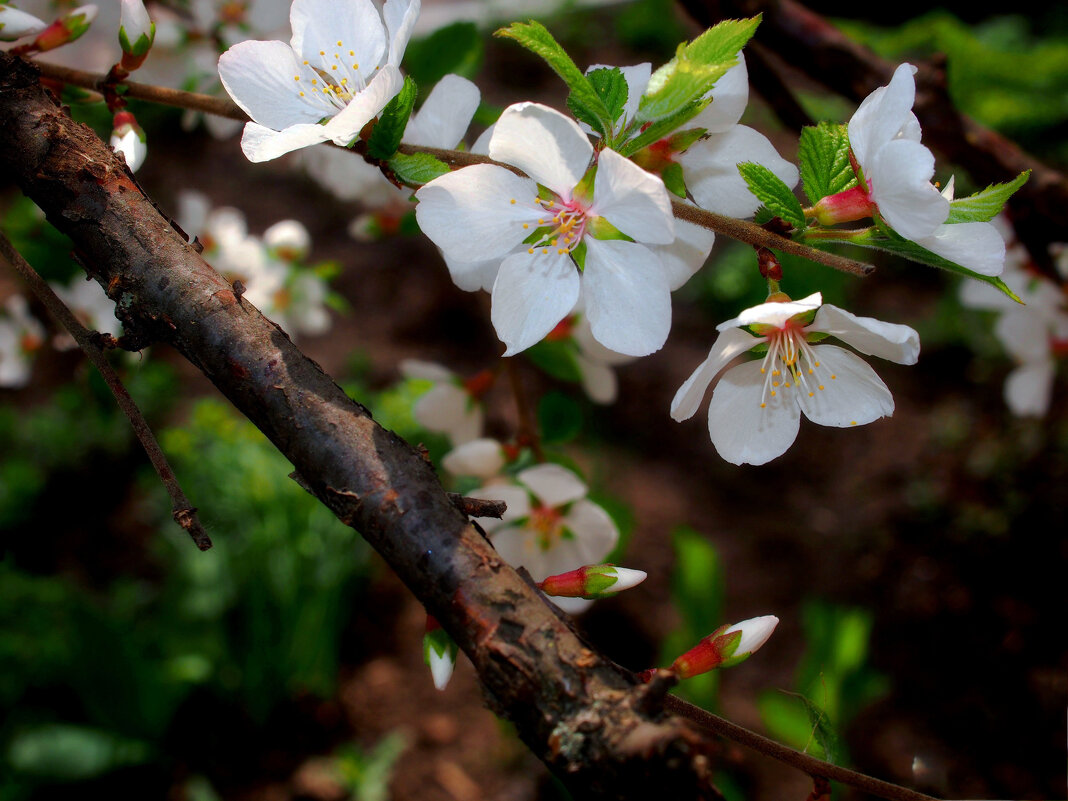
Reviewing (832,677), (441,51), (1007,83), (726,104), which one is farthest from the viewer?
(1007,83)

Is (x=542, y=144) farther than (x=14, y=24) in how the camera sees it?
No

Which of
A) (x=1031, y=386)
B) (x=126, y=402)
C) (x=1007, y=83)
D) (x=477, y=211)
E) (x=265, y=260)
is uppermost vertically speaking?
(x=477, y=211)

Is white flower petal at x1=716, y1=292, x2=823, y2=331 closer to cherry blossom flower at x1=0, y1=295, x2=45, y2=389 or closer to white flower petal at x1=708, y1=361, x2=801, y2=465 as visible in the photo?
white flower petal at x1=708, y1=361, x2=801, y2=465

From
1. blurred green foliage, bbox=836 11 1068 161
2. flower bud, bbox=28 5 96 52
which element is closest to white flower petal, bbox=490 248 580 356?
flower bud, bbox=28 5 96 52

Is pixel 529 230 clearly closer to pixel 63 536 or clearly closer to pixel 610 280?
pixel 610 280

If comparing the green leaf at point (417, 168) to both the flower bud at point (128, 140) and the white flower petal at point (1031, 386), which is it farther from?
the white flower petal at point (1031, 386)

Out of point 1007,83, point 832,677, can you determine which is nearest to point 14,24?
point 832,677

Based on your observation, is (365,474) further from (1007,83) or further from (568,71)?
(1007,83)
